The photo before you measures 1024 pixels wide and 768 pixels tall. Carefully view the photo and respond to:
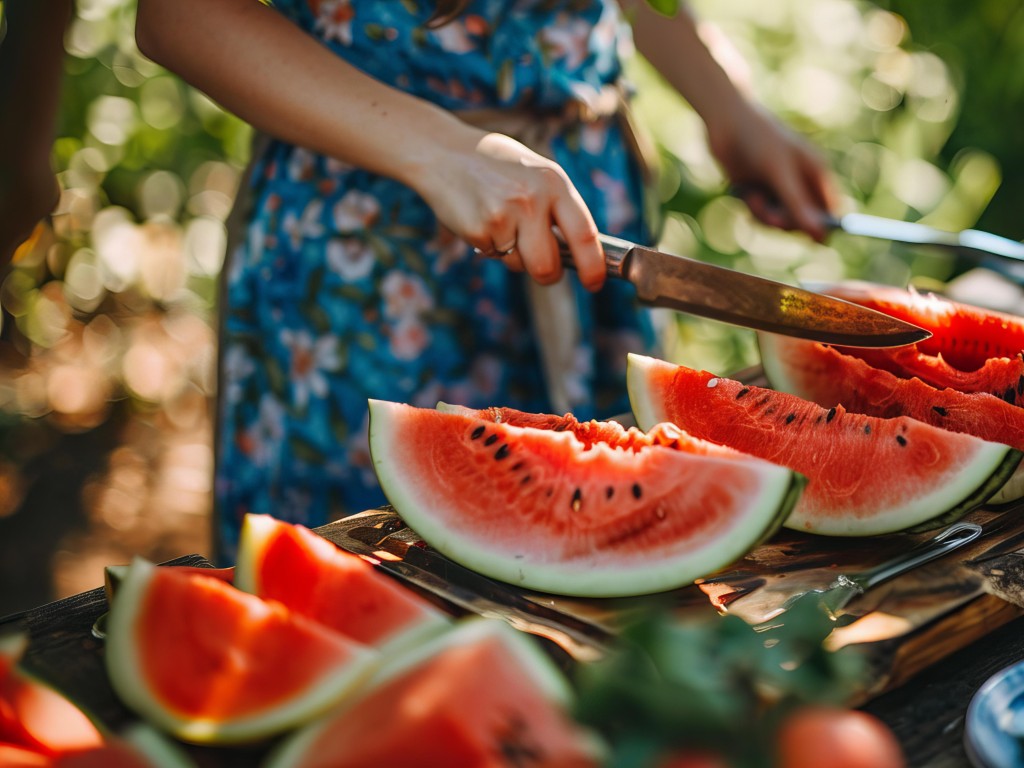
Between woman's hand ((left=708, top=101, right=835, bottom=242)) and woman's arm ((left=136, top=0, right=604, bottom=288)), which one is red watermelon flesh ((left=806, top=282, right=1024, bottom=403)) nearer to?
woman's hand ((left=708, top=101, right=835, bottom=242))

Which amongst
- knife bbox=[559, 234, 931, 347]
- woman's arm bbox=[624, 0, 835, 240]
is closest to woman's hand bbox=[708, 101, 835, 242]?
woman's arm bbox=[624, 0, 835, 240]

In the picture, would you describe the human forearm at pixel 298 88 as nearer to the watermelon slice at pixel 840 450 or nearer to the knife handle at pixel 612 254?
the knife handle at pixel 612 254

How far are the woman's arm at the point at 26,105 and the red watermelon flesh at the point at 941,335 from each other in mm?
1285

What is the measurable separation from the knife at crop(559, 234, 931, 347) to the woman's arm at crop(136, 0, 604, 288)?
0.06m

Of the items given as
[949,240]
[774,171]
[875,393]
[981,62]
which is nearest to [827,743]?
[875,393]

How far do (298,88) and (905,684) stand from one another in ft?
3.73

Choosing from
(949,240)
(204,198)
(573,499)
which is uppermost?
(949,240)

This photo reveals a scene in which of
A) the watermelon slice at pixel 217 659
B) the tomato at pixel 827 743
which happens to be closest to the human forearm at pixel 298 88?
the watermelon slice at pixel 217 659

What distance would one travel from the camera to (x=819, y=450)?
1.32 m

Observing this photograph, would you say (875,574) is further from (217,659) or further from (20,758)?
(20,758)

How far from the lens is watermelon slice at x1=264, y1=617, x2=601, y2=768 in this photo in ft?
2.19

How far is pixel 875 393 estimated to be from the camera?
1.56m

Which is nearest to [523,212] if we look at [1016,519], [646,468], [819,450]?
[646,468]

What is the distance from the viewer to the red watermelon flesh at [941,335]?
159 centimetres
